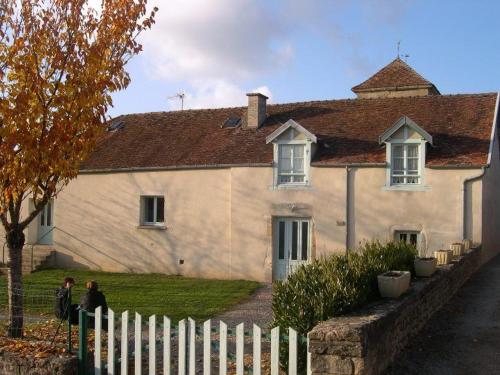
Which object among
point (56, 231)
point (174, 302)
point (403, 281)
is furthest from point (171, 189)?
point (403, 281)

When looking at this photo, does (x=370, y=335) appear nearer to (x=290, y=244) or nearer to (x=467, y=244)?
(x=467, y=244)

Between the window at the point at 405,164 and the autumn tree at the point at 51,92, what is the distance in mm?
10967

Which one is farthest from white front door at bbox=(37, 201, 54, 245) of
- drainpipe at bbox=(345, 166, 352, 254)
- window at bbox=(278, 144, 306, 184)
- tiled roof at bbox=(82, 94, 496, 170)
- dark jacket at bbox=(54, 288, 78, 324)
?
dark jacket at bbox=(54, 288, 78, 324)

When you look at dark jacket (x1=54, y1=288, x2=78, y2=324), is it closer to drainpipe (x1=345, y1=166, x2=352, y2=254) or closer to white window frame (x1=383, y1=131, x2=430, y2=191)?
drainpipe (x1=345, y1=166, x2=352, y2=254)

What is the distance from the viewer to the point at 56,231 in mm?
23031

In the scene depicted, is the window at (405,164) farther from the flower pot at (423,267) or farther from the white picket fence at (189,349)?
the white picket fence at (189,349)

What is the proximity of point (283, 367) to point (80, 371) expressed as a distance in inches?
95.6

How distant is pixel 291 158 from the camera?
19344mm

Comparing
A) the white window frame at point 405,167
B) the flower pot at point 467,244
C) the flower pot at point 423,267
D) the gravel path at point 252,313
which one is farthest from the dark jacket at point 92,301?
the white window frame at point 405,167

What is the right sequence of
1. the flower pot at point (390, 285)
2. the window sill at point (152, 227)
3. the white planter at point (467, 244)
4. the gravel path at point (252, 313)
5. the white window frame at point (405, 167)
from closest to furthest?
the flower pot at point (390, 285)
the gravel path at point (252, 313)
the white planter at point (467, 244)
the white window frame at point (405, 167)
the window sill at point (152, 227)

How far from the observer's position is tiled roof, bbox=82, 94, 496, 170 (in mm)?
18453

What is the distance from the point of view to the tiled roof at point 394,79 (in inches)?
1204

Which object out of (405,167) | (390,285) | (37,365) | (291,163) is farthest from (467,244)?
(37,365)

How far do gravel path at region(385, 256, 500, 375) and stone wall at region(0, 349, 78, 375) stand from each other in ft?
12.3
